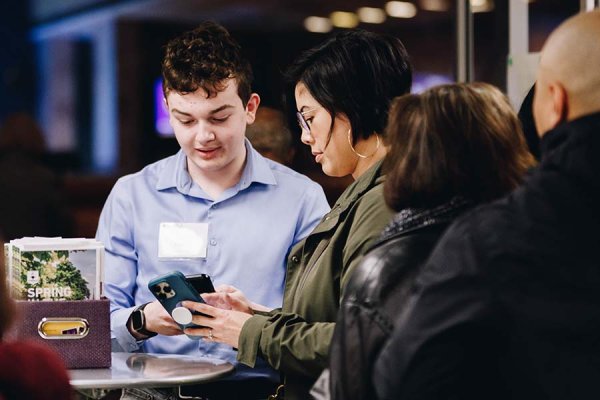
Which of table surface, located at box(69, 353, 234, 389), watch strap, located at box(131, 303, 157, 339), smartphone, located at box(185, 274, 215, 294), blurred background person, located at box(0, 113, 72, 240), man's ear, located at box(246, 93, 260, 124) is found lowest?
blurred background person, located at box(0, 113, 72, 240)

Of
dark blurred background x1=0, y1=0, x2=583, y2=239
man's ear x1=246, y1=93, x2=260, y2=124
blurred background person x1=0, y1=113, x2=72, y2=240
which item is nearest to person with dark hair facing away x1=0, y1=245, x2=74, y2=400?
man's ear x1=246, y1=93, x2=260, y2=124

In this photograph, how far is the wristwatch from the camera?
287cm

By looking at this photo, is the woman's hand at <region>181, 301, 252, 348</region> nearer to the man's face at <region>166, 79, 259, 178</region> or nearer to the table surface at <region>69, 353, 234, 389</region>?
the table surface at <region>69, 353, 234, 389</region>

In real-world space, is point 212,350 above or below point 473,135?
below

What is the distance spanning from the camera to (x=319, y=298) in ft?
8.02

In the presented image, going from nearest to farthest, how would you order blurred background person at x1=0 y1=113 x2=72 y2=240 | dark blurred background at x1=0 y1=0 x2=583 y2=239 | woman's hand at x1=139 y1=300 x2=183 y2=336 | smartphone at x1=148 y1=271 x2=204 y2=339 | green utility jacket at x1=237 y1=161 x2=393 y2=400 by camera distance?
green utility jacket at x1=237 y1=161 x2=393 y2=400 → smartphone at x1=148 y1=271 x2=204 y2=339 → woman's hand at x1=139 y1=300 x2=183 y2=336 → blurred background person at x1=0 y1=113 x2=72 y2=240 → dark blurred background at x1=0 y1=0 x2=583 y2=239

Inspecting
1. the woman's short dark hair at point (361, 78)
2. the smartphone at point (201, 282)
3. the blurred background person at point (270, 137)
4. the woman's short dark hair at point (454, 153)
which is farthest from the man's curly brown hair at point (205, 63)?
the blurred background person at point (270, 137)

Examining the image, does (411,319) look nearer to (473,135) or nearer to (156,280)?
(473,135)

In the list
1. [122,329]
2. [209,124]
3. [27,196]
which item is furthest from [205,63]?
[27,196]

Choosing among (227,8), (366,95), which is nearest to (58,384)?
(366,95)

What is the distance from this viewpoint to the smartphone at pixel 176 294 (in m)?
2.66

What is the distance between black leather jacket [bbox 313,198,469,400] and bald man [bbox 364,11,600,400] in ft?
0.62

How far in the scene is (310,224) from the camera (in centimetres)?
309

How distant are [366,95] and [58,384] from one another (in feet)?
4.04
